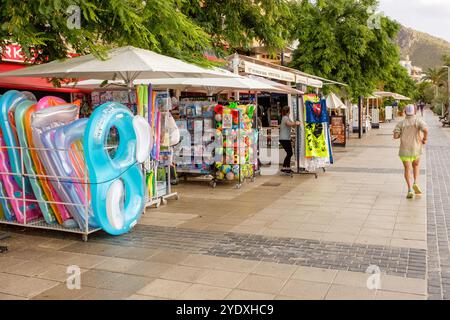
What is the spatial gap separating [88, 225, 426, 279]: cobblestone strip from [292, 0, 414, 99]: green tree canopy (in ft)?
51.0

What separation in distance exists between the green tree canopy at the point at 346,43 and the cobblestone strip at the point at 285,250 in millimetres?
15544

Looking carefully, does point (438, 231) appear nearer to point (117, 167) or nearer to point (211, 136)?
point (117, 167)

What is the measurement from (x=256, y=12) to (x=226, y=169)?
16.2 ft

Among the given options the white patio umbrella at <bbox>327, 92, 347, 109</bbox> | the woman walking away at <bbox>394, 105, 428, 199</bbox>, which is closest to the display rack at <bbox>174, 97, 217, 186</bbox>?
the woman walking away at <bbox>394, 105, 428, 199</bbox>

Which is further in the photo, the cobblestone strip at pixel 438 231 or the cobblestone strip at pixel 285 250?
the cobblestone strip at pixel 285 250

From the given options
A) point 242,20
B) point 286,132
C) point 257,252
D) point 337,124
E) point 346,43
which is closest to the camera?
point 257,252

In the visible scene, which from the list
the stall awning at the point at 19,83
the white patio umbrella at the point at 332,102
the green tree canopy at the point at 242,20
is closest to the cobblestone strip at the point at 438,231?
the green tree canopy at the point at 242,20

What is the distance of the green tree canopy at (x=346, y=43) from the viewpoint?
20.6 m

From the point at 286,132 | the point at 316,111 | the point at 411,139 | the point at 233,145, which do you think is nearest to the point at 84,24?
the point at 233,145

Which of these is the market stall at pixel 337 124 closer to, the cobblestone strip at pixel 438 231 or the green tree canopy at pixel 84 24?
the cobblestone strip at pixel 438 231

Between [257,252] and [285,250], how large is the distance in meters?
0.34

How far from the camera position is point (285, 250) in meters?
5.83

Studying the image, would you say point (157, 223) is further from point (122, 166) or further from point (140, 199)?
point (122, 166)
